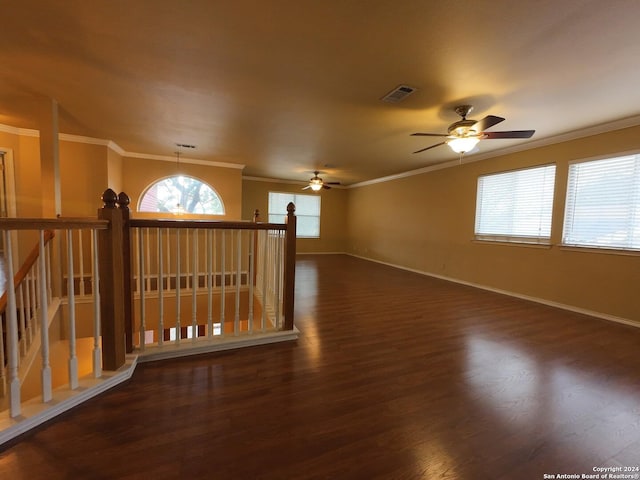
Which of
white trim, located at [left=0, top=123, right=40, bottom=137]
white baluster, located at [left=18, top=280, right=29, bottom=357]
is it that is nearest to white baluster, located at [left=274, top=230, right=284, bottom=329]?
white baluster, located at [left=18, top=280, right=29, bottom=357]

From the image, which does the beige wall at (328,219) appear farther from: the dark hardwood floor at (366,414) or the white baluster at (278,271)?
the dark hardwood floor at (366,414)

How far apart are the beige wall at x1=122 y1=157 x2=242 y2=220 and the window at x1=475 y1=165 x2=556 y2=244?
535cm

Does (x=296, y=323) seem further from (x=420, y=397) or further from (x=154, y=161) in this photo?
(x=154, y=161)

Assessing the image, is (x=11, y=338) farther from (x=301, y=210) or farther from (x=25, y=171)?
(x=301, y=210)

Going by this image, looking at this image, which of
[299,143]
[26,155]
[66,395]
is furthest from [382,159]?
[26,155]

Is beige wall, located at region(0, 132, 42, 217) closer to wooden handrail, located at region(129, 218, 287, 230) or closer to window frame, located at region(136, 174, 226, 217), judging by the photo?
window frame, located at region(136, 174, 226, 217)

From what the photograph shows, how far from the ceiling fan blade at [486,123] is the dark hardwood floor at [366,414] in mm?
2226

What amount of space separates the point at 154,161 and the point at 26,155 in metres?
1.98

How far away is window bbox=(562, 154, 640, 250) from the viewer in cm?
339

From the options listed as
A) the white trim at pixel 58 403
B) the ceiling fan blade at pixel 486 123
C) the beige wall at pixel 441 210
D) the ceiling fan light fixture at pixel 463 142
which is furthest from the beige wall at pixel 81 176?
the ceiling fan blade at pixel 486 123

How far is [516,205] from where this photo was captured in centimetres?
469

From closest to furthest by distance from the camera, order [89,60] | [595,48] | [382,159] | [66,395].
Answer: [66,395] → [595,48] → [89,60] → [382,159]

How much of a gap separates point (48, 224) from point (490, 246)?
19.1 feet

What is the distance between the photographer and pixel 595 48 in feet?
6.77
